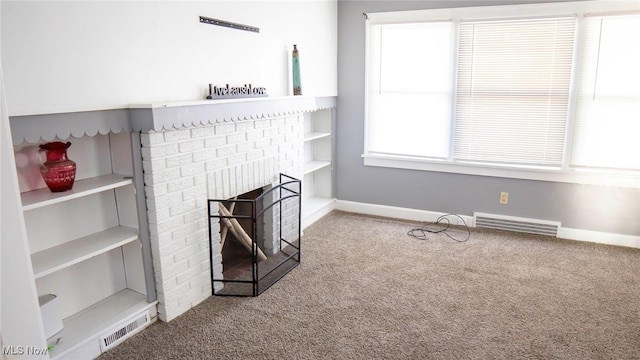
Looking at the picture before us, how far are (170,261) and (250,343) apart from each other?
68 centimetres

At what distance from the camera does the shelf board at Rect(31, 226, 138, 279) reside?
81.9 inches

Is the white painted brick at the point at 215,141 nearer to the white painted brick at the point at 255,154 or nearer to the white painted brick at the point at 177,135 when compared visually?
the white painted brick at the point at 177,135

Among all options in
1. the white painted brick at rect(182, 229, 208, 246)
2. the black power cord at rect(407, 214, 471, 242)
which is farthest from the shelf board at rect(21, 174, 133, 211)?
the black power cord at rect(407, 214, 471, 242)

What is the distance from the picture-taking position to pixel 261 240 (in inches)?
143

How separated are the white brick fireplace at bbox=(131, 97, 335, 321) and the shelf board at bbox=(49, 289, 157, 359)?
0.17 meters

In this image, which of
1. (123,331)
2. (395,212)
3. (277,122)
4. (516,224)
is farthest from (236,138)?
(516,224)

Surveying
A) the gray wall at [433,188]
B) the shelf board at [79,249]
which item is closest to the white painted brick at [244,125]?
the shelf board at [79,249]

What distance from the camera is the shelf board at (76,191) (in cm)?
201

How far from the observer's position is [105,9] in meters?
2.19

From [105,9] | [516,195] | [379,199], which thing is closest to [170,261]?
[105,9]

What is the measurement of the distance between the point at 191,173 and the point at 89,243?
2.18 ft

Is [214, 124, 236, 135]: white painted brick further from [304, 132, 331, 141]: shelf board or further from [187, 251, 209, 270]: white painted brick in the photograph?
[304, 132, 331, 141]: shelf board

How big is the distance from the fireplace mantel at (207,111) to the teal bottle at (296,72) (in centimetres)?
9

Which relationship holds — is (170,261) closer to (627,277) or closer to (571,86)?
(627,277)
